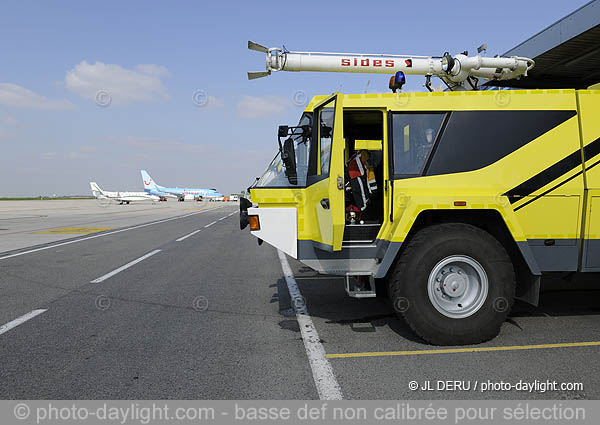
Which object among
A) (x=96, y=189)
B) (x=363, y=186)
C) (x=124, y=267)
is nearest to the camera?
(x=363, y=186)

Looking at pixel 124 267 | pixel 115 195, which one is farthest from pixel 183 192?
pixel 124 267

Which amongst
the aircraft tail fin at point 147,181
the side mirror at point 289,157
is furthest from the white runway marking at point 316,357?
the aircraft tail fin at point 147,181

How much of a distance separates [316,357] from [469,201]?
2085 mm

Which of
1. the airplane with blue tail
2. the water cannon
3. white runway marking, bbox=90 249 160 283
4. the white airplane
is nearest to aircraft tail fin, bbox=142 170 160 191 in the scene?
the airplane with blue tail

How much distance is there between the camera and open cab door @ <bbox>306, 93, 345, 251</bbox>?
159 inches

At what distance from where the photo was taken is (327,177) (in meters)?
4.11

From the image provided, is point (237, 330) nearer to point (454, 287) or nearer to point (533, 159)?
point (454, 287)

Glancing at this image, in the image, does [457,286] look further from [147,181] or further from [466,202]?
[147,181]

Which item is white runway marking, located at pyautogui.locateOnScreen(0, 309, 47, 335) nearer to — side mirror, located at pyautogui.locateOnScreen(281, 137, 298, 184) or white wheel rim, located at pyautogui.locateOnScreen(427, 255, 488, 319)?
side mirror, located at pyautogui.locateOnScreen(281, 137, 298, 184)

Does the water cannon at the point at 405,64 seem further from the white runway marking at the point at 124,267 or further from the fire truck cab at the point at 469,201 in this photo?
the white runway marking at the point at 124,267

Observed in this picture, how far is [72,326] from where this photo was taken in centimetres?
473

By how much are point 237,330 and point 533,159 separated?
3669 mm

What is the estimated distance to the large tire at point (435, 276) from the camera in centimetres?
394
